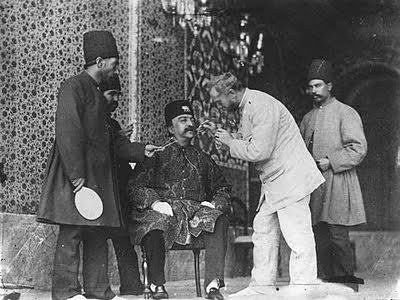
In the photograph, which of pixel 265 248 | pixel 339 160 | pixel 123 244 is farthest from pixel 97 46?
pixel 339 160

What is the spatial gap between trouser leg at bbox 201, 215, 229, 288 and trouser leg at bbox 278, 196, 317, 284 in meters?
0.48

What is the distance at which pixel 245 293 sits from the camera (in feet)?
21.4

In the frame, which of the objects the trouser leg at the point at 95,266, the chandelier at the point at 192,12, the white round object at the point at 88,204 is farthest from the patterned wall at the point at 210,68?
the white round object at the point at 88,204

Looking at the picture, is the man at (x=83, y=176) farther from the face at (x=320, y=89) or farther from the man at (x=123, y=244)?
the face at (x=320, y=89)

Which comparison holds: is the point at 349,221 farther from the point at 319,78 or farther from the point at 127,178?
the point at 127,178

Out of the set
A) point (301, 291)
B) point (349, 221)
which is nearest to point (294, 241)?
point (301, 291)

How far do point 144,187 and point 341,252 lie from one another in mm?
1888

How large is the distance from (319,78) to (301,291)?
6.82ft

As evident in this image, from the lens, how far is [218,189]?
6930mm

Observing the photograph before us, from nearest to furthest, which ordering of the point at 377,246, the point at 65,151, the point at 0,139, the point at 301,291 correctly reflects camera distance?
the point at 65,151 < the point at 301,291 < the point at 0,139 < the point at 377,246

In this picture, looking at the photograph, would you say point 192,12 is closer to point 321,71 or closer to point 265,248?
point 321,71

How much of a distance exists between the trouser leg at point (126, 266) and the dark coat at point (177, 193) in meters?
0.42

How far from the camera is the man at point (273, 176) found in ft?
20.7

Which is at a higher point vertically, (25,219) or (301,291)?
(25,219)
